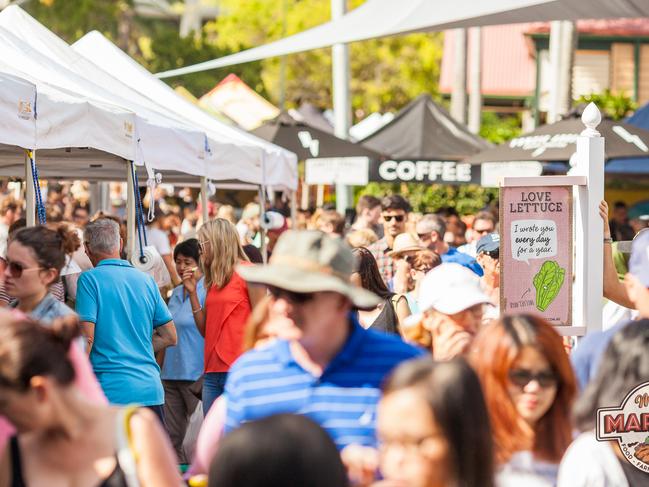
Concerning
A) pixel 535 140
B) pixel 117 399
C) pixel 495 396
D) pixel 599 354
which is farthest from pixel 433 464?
pixel 535 140

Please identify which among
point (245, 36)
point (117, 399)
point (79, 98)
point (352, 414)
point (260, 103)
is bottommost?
point (117, 399)

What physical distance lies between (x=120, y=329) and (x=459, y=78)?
23.8 m

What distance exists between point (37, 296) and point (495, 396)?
2.33 metres

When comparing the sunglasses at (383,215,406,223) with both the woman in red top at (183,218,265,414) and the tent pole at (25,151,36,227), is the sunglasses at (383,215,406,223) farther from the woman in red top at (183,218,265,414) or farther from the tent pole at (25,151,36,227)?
the tent pole at (25,151,36,227)

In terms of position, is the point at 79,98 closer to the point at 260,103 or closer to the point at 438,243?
the point at 438,243

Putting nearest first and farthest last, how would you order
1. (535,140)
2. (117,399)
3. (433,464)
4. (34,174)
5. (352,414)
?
(433,464) < (352,414) < (117,399) < (34,174) < (535,140)

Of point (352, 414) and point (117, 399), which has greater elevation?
point (352, 414)

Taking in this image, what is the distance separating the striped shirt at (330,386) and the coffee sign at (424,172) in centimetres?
1455

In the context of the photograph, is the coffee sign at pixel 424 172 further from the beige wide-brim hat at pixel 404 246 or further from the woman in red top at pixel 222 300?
the woman in red top at pixel 222 300

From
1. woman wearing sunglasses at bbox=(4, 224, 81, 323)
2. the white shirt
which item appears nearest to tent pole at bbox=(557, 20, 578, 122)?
the white shirt

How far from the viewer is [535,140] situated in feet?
49.8

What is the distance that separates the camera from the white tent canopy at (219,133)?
12531 mm

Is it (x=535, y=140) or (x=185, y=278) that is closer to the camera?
(x=185, y=278)

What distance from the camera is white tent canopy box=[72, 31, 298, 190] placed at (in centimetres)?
1253
